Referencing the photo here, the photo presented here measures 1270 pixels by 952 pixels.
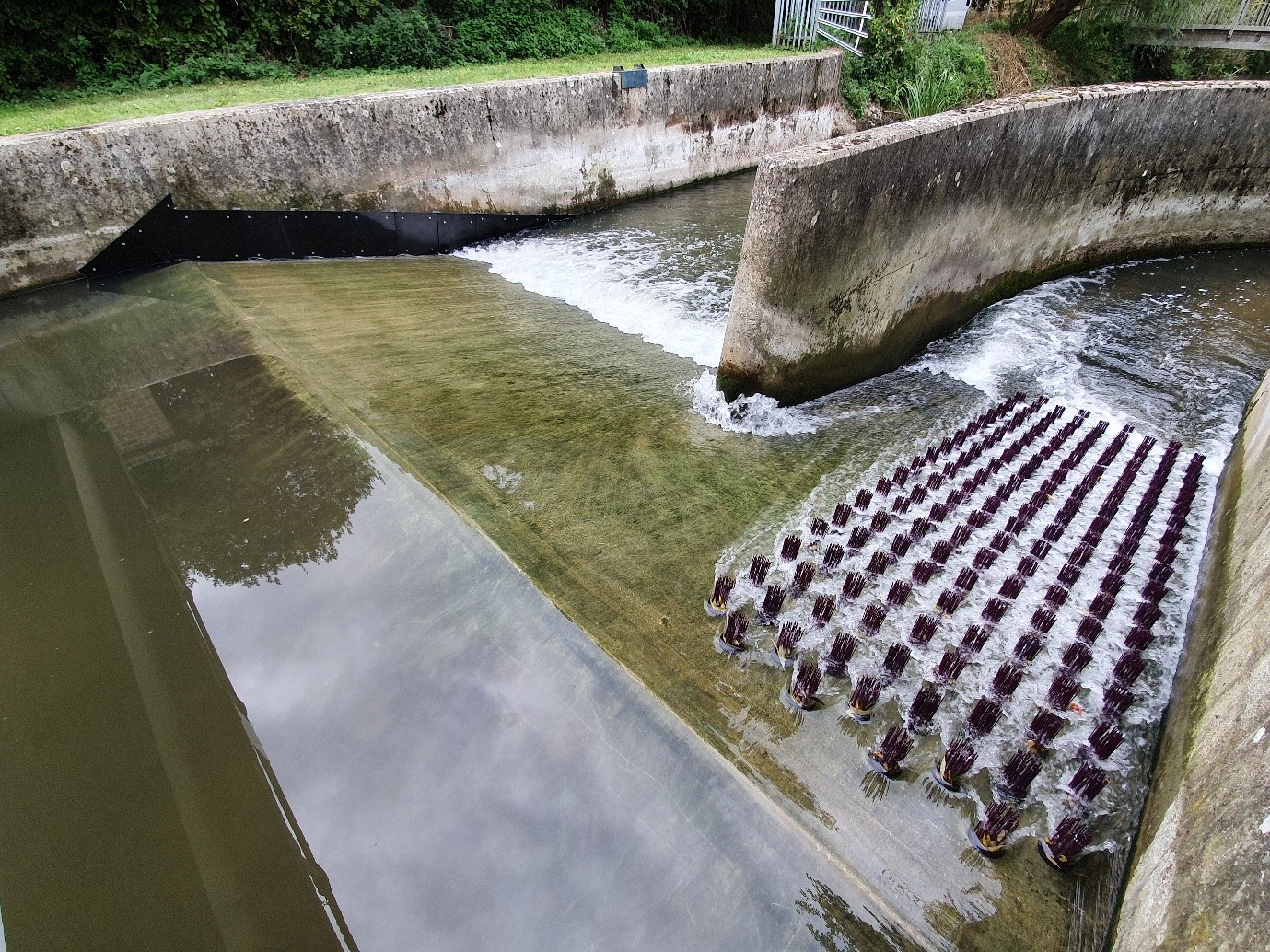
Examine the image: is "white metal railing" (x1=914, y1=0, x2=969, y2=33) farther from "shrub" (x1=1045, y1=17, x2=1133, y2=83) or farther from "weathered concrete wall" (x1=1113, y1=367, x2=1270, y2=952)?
"weathered concrete wall" (x1=1113, y1=367, x2=1270, y2=952)

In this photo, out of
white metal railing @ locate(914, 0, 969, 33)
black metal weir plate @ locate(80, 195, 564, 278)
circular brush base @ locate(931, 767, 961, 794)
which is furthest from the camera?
white metal railing @ locate(914, 0, 969, 33)

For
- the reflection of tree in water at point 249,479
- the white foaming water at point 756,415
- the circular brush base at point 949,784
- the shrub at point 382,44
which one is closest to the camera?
the circular brush base at point 949,784

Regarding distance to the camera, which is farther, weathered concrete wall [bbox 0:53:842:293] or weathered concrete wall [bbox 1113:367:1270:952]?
weathered concrete wall [bbox 0:53:842:293]

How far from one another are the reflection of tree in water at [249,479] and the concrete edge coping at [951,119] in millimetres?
4247

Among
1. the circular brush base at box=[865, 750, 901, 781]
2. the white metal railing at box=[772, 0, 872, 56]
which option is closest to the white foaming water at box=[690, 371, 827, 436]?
the circular brush base at box=[865, 750, 901, 781]

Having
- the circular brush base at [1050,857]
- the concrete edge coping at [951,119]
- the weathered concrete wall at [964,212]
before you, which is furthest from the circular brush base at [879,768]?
the concrete edge coping at [951,119]

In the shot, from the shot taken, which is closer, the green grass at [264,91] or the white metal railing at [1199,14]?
the green grass at [264,91]

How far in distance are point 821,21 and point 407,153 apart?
39.8 feet

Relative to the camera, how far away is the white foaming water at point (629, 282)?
7.94 meters

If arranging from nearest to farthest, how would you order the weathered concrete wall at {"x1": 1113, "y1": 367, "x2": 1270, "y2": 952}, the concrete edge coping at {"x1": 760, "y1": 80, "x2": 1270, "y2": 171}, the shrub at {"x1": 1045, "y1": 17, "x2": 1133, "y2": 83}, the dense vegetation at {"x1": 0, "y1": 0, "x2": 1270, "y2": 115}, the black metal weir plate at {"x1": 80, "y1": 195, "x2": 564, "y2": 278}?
1. the weathered concrete wall at {"x1": 1113, "y1": 367, "x2": 1270, "y2": 952}
2. the concrete edge coping at {"x1": 760, "y1": 80, "x2": 1270, "y2": 171}
3. the black metal weir plate at {"x1": 80, "y1": 195, "x2": 564, "y2": 278}
4. the dense vegetation at {"x1": 0, "y1": 0, "x2": 1270, "y2": 115}
5. the shrub at {"x1": 1045, "y1": 17, "x2": 1133, "y2": 83}

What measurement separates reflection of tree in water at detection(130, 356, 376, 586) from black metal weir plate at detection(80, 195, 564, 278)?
383 centimetres

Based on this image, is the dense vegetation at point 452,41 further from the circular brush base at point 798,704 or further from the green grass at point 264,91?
the circular brush base at point 798,704

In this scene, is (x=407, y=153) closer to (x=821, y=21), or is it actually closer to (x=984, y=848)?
(x=984, y=848)

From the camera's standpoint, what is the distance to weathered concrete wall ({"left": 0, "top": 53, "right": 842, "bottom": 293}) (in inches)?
317
